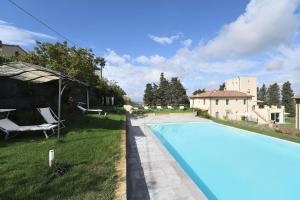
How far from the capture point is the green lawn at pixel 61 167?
3.64 metres

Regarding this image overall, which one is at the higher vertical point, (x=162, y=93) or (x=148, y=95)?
(x=162, y=93)

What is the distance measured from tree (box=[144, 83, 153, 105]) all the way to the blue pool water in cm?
3527

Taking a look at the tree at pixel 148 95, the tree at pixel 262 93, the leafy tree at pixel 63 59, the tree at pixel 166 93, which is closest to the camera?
the leafy tree at pixel 63 59

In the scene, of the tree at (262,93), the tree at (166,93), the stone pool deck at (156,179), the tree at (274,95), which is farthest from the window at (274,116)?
the tree at (262,93)

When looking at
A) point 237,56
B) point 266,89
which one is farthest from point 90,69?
point 266,89

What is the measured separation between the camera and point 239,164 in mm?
9039

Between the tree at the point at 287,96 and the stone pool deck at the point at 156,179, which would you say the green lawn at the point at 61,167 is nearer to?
the stone pool deck at the point at 156,179

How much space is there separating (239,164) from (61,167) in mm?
7285

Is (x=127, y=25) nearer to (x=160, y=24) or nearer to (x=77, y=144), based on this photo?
(x=160, y=24)

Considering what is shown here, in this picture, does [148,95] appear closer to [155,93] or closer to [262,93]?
[155,93]

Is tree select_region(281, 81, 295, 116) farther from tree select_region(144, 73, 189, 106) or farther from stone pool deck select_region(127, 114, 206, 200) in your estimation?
stone pool deck select_region(127, 114, 206, 200)

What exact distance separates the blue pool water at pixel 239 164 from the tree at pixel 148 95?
35.3 m

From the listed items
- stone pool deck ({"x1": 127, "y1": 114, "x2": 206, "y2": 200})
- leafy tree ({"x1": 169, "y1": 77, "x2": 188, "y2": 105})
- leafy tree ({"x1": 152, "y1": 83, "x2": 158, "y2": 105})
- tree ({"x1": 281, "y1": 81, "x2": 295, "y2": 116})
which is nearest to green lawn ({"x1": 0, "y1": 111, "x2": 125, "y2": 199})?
stone pool deck ({"x1": 127, "y1": 114, "x2": 206, "y2": 200})

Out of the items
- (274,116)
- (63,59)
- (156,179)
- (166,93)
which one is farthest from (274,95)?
(156,179)
